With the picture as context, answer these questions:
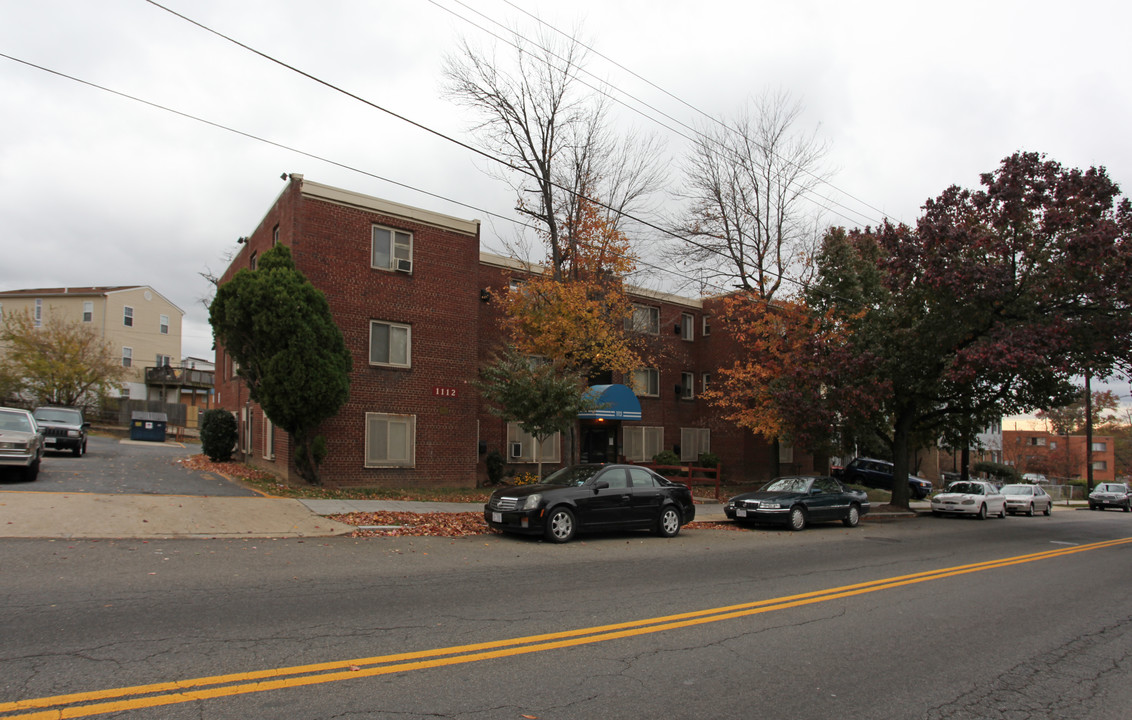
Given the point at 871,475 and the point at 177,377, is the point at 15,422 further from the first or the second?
the point at 177,377

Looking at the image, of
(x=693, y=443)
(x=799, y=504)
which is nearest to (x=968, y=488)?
(x=693, y=443)

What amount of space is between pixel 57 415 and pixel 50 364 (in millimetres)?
17854

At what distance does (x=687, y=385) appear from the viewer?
105 ft

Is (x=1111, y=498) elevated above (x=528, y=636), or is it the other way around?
(x=528, y=636)

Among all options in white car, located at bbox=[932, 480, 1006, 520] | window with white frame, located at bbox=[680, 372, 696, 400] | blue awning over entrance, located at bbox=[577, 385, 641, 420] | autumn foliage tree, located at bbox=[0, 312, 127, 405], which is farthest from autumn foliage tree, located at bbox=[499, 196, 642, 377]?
autumn foliage tree, located at bbox=[0, 312, 127, 405]

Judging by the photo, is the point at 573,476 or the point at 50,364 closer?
the point at 573,476

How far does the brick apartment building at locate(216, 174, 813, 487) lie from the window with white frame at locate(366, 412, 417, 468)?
29mm

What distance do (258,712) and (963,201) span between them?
22.3 meters

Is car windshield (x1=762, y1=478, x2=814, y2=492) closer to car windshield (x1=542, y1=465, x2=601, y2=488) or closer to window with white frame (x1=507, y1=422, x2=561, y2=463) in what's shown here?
car windshield (x1=542, y1=465, x2=601, y2=488)

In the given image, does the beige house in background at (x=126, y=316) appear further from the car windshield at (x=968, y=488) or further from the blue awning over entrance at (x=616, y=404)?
the car windshield at (x=968, y=488)

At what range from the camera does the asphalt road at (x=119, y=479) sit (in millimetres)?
14367

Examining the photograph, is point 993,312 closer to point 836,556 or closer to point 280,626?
point 836,556

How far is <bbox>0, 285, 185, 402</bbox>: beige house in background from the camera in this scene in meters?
47.3

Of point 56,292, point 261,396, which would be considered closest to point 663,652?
point 261,396
